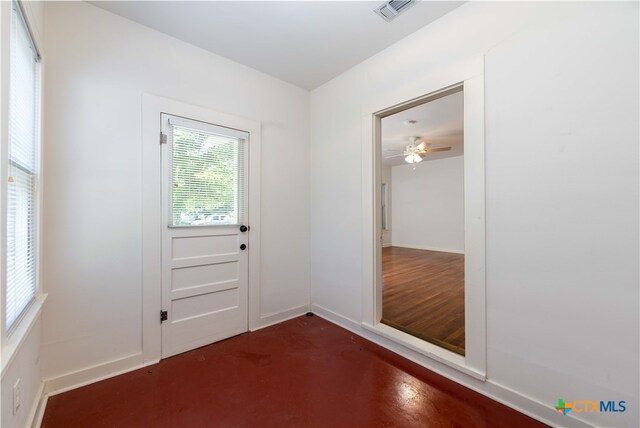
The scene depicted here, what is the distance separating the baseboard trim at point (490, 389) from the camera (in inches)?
58.8

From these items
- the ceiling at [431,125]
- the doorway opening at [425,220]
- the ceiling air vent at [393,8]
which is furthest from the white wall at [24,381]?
the ceiling at [431,125]

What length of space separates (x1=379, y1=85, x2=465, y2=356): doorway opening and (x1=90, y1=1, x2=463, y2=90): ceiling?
65 centimetres

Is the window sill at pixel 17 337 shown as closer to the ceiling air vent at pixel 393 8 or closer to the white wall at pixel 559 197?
the white wall at pixel 559 197

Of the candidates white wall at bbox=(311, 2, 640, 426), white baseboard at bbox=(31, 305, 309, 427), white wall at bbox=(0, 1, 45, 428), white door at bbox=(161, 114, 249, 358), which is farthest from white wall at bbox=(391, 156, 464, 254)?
white wall at bbox=(0, 1, 45, 428)

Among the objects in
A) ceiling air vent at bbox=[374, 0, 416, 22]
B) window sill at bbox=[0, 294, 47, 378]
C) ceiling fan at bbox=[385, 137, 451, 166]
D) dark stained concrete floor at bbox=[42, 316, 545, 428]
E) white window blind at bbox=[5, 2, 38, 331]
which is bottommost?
dark stained concrete floor at bbox=[42, 316, 545, 428]

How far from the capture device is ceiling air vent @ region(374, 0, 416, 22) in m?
1.89

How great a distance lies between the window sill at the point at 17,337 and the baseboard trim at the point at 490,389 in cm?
240

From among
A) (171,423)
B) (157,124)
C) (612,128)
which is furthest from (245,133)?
(612,128)

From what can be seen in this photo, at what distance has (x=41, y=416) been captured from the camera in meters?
1.53

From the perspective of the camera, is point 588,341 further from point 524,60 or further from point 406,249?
point 406,249

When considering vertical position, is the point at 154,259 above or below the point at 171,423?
above

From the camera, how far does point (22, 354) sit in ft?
4.33

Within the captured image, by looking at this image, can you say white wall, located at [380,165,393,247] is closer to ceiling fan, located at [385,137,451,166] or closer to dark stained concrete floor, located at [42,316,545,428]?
ceiling fan, located at [385,137,451,166]

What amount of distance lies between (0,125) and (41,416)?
1.72 metres
